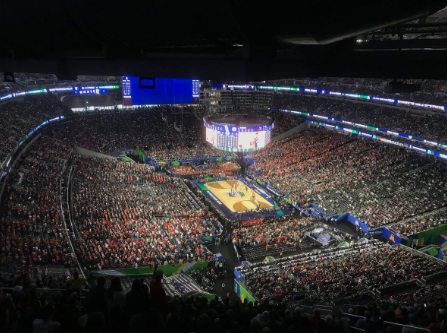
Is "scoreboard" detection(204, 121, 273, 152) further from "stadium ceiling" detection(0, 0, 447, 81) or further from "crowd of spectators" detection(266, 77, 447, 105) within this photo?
"stadium ceiling" detection(0, 0, 447, 81)

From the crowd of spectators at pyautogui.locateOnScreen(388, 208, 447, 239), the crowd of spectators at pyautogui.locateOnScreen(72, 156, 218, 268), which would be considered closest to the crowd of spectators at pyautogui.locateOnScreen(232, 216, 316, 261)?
the crowd of spectators at pyautogui.locateOnScreen(72, 156, 218, 268)

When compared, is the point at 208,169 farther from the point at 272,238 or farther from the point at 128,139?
the point at 272,238

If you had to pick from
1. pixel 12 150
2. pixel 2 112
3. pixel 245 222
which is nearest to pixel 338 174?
pixel 245 222

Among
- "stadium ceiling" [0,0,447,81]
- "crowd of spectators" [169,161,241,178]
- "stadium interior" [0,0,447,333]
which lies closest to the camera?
"stadium ceiling" [0,0,447,81]

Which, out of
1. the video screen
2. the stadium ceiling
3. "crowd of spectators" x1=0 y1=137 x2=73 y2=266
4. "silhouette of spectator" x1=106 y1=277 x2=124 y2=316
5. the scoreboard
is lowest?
"crowd of spectators" x1=0 y1=137 x2=73 y2=266

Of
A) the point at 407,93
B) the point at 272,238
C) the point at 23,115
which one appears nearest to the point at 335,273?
the point at 272,238

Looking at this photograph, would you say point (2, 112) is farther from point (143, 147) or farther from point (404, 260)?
point (404, 260)

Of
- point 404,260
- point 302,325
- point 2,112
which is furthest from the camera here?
point 2,112
